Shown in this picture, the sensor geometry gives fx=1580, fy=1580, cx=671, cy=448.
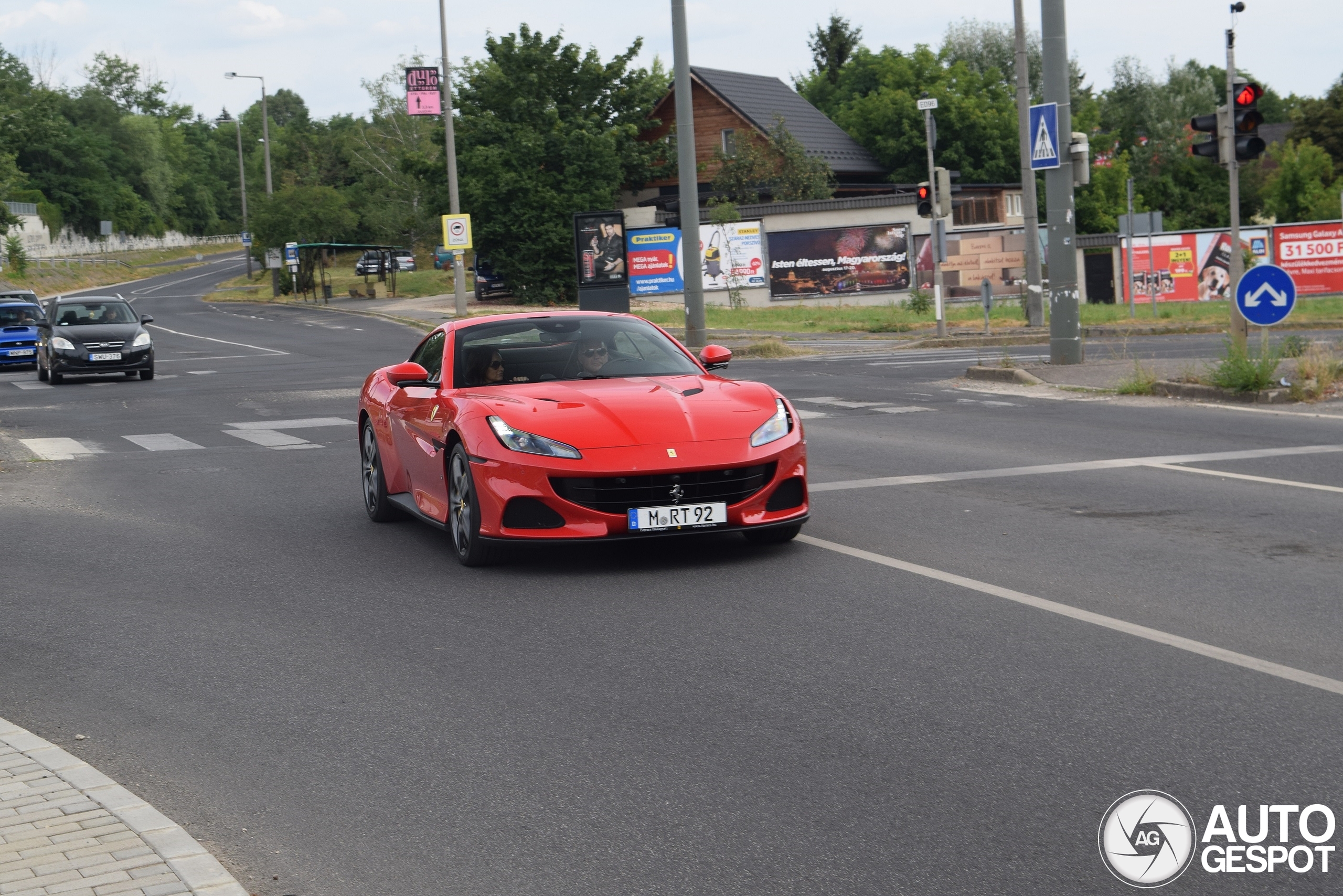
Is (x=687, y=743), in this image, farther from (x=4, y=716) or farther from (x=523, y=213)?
(x=523, y=213)

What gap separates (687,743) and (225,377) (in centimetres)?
2417

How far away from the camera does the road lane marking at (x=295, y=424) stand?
58.2 ft

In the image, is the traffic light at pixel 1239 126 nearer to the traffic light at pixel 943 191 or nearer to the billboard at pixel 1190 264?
the traffic light at pixel 943 191

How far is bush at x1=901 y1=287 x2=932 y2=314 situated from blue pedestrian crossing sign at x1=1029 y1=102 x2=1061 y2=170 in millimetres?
20253

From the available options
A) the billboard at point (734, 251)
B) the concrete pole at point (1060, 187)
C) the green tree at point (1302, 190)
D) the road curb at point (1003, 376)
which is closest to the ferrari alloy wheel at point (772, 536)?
the road curb at point (1003, 376)

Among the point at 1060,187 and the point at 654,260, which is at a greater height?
the point at 654,260

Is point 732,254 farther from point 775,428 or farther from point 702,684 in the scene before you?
point 702,684

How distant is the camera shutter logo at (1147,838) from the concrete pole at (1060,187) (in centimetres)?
1664

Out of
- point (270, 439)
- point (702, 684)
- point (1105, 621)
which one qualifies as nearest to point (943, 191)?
point (270, 439)

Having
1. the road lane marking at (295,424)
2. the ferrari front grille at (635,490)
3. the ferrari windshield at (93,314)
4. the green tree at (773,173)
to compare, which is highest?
the green tree at (773,173)

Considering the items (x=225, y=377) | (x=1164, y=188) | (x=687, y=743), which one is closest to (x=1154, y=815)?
(x=687, y=743)

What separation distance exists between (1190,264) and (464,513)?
40.9 meters

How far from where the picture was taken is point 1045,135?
20.5 m

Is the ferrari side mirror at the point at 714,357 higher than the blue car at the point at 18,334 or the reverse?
the reverse
